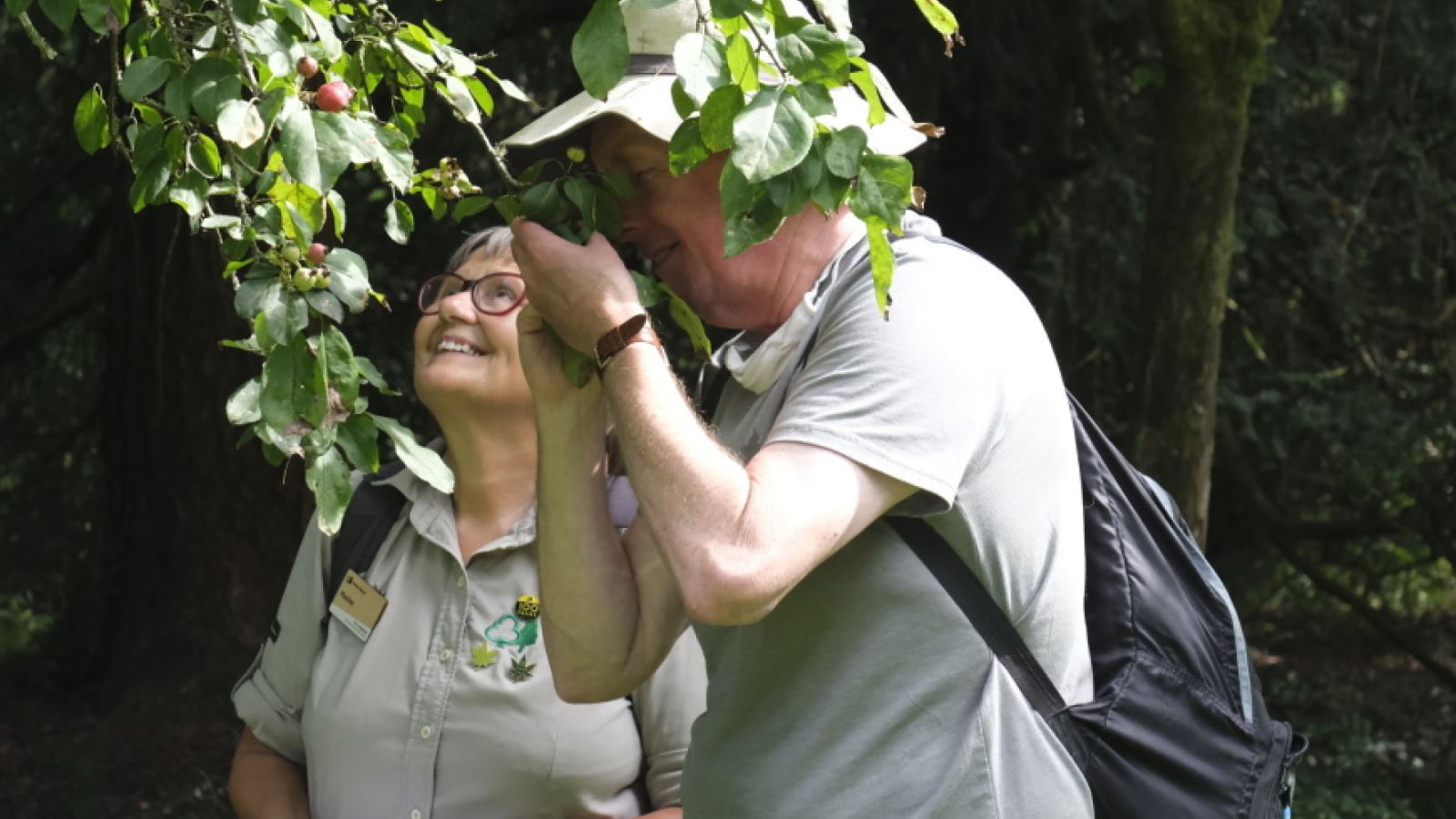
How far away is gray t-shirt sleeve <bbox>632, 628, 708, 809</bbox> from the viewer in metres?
2.74

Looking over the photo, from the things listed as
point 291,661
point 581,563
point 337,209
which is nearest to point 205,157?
point 337,209

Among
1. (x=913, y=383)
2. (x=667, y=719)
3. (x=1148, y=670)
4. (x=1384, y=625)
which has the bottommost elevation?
(x=1384, y=625)

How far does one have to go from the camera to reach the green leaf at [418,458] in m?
1.88

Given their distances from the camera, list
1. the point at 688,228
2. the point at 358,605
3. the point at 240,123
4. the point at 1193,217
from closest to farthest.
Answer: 1. the point at 240,123
2. the point at 688,228
3. the point at 358,605
4. the point at 1193,217

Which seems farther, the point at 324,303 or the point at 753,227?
the point at 324,303


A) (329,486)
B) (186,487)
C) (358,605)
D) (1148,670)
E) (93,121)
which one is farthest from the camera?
(186,487)

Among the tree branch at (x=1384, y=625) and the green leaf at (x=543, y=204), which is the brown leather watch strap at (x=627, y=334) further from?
the tree branch at (x=1384, y=625)

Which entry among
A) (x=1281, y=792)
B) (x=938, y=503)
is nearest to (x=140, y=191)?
(x=938, y=503)

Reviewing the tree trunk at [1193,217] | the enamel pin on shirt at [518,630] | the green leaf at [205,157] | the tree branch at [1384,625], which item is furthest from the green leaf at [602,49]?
the tree branch at [1384,625]

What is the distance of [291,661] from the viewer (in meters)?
2.88

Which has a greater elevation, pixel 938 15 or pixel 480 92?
pixel 938 15

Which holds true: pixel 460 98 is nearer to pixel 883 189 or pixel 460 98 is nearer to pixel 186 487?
pixel 883 189

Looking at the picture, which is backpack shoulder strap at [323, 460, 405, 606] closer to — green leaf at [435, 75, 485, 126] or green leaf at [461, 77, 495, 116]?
green leaf at [461, 77, 495, 116]

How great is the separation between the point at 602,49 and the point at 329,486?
0.55 metres
